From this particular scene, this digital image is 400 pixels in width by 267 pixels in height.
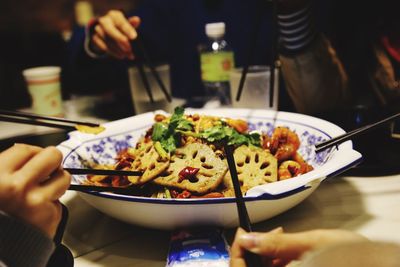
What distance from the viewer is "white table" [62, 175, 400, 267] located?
864 millimetres

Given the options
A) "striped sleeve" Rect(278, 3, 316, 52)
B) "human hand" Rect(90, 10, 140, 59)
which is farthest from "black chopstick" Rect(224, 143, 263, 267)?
"striped sleeve" Rect(278, 3, 316, 52)

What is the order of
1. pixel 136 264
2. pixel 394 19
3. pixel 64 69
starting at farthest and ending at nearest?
1. pixel 64 69
2. pixel 394 19
3. pixel 136 264

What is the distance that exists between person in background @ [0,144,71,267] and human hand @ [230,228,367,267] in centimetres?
30

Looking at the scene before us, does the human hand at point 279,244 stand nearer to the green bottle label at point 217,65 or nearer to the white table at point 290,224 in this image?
the white table at point 290,224

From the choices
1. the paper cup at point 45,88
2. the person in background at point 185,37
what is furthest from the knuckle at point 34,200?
the person in background at point 185,37

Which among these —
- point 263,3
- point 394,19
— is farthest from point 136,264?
point 394,19

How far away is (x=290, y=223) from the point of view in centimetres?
94

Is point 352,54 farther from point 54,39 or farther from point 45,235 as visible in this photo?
point 54,39

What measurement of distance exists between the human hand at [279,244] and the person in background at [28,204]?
0.98 ft

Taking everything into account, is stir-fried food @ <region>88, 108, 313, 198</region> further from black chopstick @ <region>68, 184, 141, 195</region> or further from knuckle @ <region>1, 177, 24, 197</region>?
knuckle @ <region>1, 177, 24, 197</region>

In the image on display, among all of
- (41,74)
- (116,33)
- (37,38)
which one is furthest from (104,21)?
(37,38)

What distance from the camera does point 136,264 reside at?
0.83m

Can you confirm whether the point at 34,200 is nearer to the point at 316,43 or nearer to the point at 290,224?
the point at 290,224

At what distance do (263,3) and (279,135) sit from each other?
43 cm
